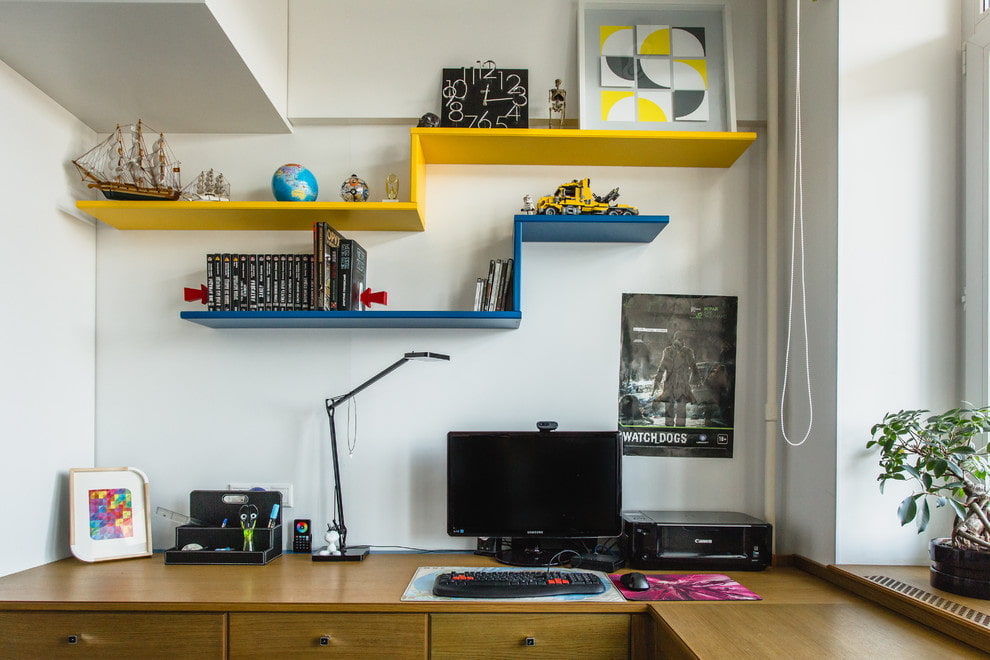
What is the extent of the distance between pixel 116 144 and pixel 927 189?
2.64m

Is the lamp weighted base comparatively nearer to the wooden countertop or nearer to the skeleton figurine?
the wooden countertop

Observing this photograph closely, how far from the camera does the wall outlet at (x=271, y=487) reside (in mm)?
2268

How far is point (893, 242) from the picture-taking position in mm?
1930

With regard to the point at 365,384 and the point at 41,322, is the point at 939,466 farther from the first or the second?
the point at 41,322

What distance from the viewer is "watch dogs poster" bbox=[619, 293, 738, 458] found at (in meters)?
2.29

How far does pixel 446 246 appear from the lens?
2334mm

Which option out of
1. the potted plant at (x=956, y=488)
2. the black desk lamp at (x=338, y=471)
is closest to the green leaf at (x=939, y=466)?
the potted plant at (x=956, y=488)

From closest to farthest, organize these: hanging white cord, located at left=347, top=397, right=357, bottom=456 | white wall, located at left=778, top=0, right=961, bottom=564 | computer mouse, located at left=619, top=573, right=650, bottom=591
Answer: computer mouse, located at left=619, top=573, right=650, bottom=591, white wall, located at left=778, top=0, right=961, bottom=564, hanging white cord, located at left=347, top=397, right=357, bottom=456

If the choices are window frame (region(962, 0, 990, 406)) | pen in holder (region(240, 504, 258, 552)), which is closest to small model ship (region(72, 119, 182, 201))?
pen in holder (region(240, 504, 258, 552))

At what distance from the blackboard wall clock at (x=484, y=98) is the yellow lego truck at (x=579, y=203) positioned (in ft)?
0.97

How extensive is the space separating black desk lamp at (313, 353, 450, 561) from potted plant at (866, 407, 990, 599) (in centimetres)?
133

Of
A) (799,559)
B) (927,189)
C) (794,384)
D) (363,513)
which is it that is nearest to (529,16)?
(927,189)

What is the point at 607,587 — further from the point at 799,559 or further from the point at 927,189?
the point at 927,189

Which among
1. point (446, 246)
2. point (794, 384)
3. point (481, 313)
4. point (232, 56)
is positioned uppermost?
point (232, 56)
